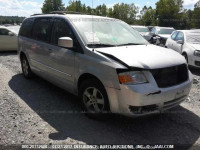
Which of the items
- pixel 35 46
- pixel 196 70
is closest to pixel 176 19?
pixel 196 70

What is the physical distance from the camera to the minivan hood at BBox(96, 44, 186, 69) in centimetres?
326

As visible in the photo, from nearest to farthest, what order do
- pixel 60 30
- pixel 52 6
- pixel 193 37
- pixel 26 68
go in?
1. pixel 60 30
2. pixel 26 68
3. pixel 193 37
4. pixel 52 6

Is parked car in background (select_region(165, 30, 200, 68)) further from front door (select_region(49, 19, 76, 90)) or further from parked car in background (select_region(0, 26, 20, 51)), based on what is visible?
parked car in background (select_region(0, 26, 20, 51))

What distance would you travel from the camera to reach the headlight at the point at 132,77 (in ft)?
10.5

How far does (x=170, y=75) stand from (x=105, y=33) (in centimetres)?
145

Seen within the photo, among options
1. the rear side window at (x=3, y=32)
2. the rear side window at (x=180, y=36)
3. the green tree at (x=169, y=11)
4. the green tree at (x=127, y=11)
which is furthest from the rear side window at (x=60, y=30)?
the green tree at (x=127, y=11)

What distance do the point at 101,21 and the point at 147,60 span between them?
1.61 meters

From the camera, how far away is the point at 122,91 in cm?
319

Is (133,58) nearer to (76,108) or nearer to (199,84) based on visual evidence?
(76,108)

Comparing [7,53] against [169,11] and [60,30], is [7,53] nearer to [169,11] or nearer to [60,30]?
[60,30]

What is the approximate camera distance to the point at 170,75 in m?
3.50

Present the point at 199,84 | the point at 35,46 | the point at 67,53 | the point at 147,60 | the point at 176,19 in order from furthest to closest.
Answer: the point at 176,19, the point at 199,84, the point at 35,46, the point at 67,53, the point at 147,60

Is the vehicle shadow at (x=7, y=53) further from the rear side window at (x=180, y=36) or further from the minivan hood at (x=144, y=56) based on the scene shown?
the minivan hood at (x=144, y=56)

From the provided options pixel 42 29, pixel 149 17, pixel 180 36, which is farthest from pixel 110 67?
pixel 149 17
